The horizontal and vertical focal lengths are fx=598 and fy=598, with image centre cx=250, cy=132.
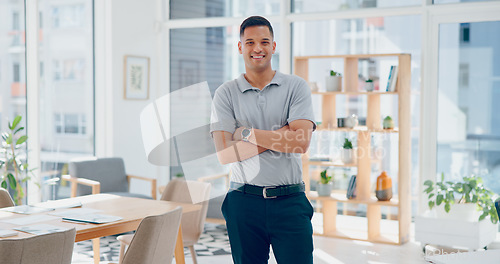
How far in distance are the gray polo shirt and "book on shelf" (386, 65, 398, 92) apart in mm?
3167

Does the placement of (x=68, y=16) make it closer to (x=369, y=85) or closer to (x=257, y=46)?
(x=369, y=85)

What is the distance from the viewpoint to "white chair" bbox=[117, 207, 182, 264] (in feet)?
9.11

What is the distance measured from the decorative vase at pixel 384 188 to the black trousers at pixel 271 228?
129 inches

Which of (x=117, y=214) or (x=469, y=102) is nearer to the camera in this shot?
(x=117, y=214)

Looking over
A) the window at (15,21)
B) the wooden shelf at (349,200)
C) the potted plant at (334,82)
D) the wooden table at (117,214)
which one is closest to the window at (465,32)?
the potted plant at (334,82)

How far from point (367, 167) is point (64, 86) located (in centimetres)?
320

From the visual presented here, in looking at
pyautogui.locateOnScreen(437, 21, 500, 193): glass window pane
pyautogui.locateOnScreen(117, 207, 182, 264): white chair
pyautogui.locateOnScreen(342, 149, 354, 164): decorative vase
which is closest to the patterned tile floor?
pyautogui.locateOnScreen(342, 149, 354, 164): decorative vase

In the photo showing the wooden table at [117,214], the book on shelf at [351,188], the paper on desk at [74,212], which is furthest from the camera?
the book on shelf at [351,188]

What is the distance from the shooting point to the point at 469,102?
220 inches

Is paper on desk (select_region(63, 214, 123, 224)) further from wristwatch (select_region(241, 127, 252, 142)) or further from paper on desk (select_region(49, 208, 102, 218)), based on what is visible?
wristwatch (select_region(241, 127, 252, 142))

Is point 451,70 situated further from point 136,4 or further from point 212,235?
point 136,4

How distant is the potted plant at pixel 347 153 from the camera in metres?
5.74

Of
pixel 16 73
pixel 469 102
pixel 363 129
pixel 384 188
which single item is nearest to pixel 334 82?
pixel 363 129

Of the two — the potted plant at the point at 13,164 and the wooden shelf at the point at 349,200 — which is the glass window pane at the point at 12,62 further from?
the wooden shelf at the point at 349,200
